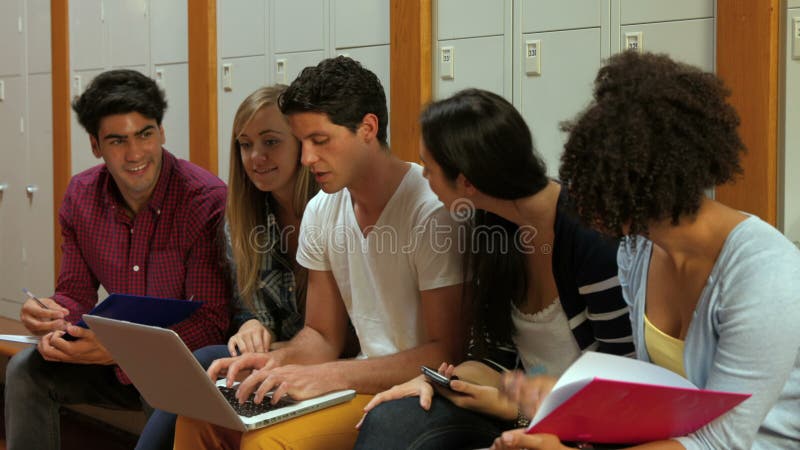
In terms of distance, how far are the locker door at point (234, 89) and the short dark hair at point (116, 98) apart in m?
0.79

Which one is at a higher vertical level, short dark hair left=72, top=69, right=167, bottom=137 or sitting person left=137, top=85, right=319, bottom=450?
short dark hair left=72, top=69, right=167, bottom=137

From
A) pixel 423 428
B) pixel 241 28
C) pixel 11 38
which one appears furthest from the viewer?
pixel 11 38

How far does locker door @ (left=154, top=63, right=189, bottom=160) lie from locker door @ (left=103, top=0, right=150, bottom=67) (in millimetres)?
158

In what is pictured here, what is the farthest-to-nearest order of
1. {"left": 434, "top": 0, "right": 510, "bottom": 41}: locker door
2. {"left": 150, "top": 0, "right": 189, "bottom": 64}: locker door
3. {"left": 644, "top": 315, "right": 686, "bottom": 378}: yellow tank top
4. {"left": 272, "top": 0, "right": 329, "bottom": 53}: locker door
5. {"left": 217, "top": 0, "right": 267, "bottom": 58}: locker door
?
1. {"left": 150, "top": 0, "right": 189, "bottom": 64}: locker door
2. {"left": 217, "top": 0, "right": 267, "bottom": 58}: locker door
3. {"left": 272, "top": 0, "right": 329, "bottom": 53}: locker door
4. {"left": 434, "top": 0, "right": 510, "bottom": 41}: locker door
5. {"left": 644, "top": 315, "right": 686, "bottom": 378}: yellow tank top

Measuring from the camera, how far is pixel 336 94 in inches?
73.5

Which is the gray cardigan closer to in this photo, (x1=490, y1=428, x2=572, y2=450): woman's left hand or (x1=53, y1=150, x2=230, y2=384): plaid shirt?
(x1=490, y1=428, x2=572, y2=450): woman's left hand

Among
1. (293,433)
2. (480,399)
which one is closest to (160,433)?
(293,433)

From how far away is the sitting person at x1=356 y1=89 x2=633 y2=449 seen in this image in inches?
60.7

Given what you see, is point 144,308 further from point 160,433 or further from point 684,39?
point 684,39

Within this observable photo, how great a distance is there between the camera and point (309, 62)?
3.07m

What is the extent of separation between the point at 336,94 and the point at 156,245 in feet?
2.98

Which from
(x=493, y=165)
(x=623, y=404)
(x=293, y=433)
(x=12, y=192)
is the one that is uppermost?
(x=493, y=165)

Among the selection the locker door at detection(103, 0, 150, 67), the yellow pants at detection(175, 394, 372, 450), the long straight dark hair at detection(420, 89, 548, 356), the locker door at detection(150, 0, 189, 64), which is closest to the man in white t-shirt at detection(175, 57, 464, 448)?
the yellow pants at detection(175, 394, 372, 450)

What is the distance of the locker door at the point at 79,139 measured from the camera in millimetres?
3920
